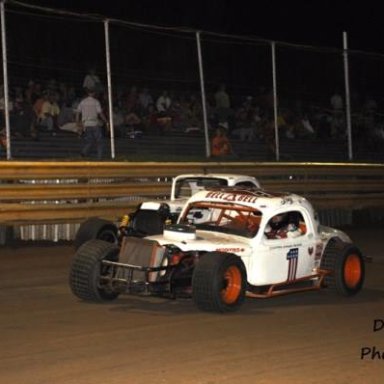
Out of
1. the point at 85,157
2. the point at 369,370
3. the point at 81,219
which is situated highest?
the point at 85,157

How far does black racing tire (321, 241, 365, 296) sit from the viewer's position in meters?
10.4

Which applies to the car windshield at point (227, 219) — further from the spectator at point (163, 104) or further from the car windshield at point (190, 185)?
the spectator at point (163, 104)

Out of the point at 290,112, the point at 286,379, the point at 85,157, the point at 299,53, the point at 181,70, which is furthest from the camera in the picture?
the point at 290,112

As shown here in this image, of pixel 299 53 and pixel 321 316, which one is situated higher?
pixel 299 53

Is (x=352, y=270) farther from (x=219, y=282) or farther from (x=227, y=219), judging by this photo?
(x=219, y=282)

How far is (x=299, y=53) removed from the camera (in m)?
20.1

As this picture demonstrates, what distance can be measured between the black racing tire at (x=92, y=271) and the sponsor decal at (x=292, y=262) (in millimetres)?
1932

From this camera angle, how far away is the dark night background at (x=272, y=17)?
31.2 m

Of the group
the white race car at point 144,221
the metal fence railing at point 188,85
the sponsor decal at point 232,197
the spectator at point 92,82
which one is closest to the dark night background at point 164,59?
the metal fence railing at point 188,85

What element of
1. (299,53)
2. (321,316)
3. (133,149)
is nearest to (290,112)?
(299,53)

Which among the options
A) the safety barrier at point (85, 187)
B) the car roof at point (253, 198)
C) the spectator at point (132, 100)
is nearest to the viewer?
the car roof at point (253, 198)

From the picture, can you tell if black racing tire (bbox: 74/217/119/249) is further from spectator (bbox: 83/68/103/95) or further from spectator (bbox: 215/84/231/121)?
spectator (bbox: 215/84/231/121)

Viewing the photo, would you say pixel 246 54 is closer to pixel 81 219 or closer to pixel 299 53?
pixel 299 53

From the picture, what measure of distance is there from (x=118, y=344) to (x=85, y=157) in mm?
8771
